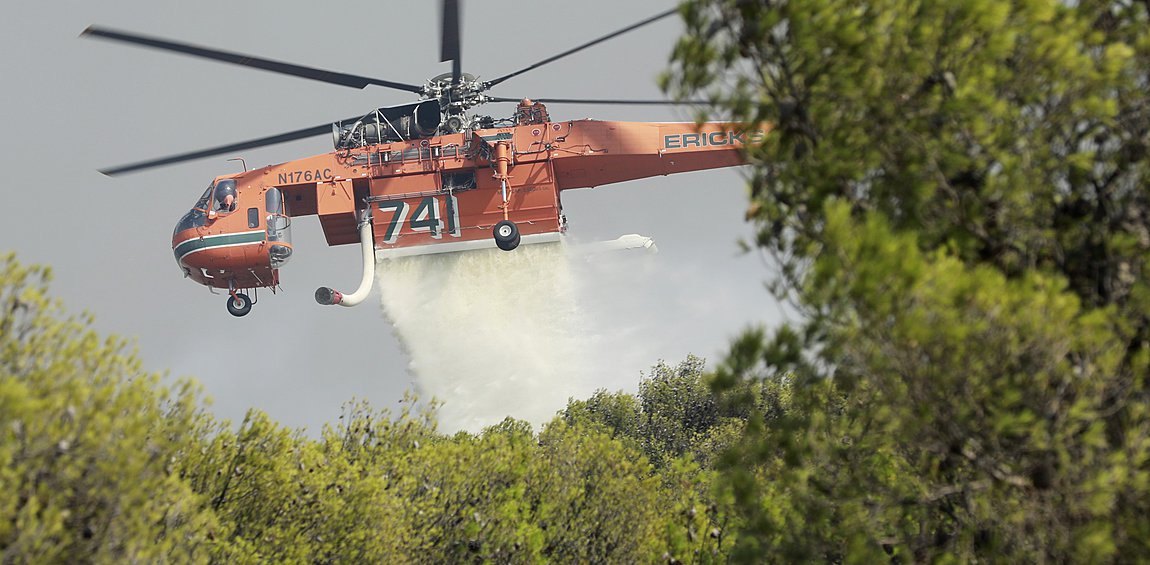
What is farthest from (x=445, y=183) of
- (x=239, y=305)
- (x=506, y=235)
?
(x=239, y=305)

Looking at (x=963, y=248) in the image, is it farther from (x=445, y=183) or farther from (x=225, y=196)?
(x=225, y=196)

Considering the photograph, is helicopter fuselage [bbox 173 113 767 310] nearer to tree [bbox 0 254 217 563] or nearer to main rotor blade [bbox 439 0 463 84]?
main rotor blade [bbox 439 0 463 84]

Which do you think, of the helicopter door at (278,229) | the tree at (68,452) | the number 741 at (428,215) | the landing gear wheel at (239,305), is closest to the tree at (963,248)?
the tree at (68,452)

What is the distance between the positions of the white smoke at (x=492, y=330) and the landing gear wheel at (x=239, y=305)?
208 inches

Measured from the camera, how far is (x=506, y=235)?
41688 millimetres

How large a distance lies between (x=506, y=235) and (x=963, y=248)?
31.0m

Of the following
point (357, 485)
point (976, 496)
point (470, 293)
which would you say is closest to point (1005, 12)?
point (976, 496)

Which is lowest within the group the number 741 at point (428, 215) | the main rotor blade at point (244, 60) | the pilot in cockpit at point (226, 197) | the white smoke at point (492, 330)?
the white smoke at point (492, 330)

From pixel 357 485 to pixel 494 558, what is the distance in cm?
439

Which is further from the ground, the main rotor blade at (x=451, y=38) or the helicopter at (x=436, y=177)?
the main rotor blade at (x=451, y=38)

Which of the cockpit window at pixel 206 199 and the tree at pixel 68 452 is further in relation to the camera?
the cockpit window at pixel 206 199

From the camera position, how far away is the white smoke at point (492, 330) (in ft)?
147

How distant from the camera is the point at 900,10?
11.1 metres

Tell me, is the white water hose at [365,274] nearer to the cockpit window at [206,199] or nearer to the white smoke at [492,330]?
the white smoke at [492,330]
